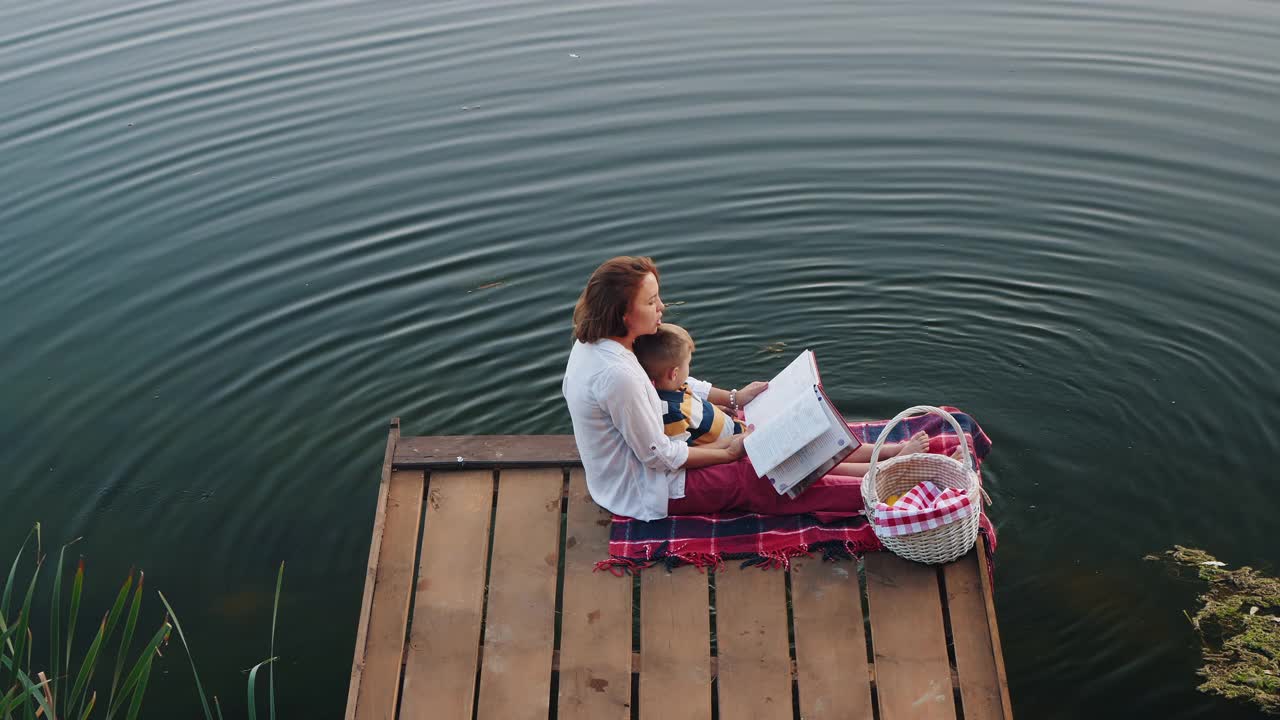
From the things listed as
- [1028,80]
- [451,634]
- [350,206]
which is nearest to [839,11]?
[1028,80]

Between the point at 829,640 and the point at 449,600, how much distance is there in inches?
56.3

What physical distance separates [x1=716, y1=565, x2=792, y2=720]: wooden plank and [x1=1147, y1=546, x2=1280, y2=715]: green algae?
5.65 feet

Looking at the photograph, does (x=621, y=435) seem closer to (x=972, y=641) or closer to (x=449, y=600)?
(x=449, y=600)

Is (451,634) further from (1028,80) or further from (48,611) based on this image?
(1028,80)

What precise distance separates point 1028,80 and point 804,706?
872cm

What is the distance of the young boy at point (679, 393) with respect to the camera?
15.0ft

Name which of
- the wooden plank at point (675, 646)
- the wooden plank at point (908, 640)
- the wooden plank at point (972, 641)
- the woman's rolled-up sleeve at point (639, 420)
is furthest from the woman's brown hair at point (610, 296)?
the wooden plank at point (972, 641)

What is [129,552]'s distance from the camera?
5926mm

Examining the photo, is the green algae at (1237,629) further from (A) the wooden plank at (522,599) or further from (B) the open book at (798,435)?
(A) the wooden plank at (522,599)

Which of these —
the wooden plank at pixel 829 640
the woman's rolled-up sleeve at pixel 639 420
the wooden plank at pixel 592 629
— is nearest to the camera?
the wooden plank at pixel 829 640

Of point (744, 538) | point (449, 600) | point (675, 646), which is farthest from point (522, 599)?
point (744, 538)

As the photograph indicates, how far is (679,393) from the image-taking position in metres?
4.71

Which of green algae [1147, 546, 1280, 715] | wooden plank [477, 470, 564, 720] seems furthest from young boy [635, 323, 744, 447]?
green algae [1147, 546, 1280, 715]

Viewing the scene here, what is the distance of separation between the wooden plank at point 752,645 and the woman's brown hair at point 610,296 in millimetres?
1009
